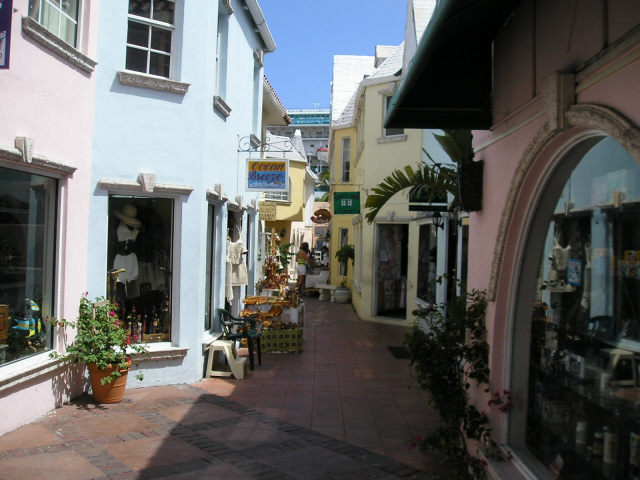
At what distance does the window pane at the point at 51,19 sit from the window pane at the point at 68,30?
110mm

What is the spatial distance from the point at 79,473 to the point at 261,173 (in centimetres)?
636

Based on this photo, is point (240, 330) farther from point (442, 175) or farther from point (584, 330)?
point (584, 330)

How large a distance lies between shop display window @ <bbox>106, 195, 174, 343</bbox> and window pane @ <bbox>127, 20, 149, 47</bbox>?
215 cm

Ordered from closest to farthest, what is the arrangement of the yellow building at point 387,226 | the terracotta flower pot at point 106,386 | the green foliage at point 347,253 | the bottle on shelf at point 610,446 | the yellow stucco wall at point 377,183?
the bottle on shelf at point 610,446 < the terracotta flower pot at point 106,386 < the yellow building at point 387,226 < the yellow stucco wall at point 377,183 < the green foliage at point 347,253

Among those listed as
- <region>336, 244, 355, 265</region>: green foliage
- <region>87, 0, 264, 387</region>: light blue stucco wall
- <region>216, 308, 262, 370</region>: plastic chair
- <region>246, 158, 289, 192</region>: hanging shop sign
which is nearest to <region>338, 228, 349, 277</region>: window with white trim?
<region>336, 244, 355, 265</region>: green foliage

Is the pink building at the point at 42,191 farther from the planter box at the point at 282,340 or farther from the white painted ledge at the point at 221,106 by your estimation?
the planter box at the point at 282,340

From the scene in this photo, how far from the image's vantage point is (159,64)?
8.18 meters

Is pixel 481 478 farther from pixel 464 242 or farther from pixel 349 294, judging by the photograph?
pixel 349 294

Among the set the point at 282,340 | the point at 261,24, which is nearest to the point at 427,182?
the point at 282,340

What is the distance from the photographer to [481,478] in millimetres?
4539

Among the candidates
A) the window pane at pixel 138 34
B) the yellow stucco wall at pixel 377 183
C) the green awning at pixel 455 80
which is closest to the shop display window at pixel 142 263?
the window pane at pixel 138 34

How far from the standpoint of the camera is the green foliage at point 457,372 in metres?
4.76

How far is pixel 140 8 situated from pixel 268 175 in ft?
11.3

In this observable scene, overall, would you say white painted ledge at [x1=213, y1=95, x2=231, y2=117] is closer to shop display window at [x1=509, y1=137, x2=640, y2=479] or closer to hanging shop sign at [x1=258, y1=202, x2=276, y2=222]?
shop display window at [x1=509, y1=137, x2=640, y2=479]
